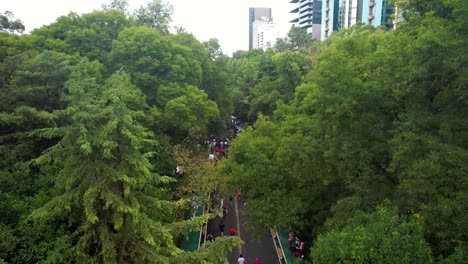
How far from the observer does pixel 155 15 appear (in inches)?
1336

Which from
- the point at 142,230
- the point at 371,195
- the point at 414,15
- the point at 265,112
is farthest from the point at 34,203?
the point at 265,112

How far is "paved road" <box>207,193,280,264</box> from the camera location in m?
16.9

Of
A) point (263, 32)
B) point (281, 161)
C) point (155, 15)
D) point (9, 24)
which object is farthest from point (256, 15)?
point (281, 161)

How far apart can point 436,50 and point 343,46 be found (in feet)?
14.6

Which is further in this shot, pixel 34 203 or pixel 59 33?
pixel 59 33

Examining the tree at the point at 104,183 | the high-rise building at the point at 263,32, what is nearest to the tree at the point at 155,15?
the tree at the point at 104,183

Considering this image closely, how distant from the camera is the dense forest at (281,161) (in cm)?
780

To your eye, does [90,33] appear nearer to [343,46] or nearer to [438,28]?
[343,46]

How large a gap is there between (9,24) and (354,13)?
1414 inches

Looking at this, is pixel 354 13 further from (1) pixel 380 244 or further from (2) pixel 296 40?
(1) pixel 380 244

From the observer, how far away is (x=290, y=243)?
1769 centimetres

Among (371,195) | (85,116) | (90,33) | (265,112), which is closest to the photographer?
(85,116)

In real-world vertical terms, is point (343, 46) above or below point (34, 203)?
above

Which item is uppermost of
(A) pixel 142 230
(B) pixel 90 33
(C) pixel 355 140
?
(B) pixel 90 33
